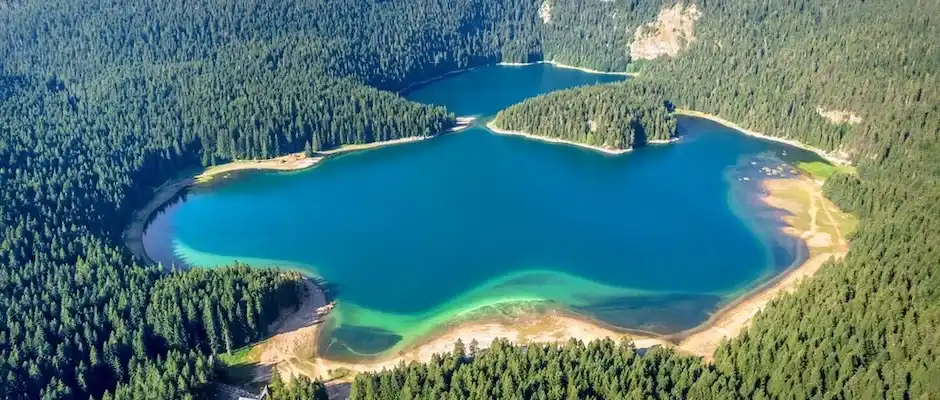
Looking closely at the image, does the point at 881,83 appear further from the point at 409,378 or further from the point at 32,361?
the point at 32,361

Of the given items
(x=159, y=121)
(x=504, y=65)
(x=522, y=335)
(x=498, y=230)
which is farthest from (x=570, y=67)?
(x=522, y=335)

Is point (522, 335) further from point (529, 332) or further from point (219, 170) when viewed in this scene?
point (219, 170)

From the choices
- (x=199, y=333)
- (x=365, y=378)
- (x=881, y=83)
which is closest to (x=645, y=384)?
(x=365, y=378)

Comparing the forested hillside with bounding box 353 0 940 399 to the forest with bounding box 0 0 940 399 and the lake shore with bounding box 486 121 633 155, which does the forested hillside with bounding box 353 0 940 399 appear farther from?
the lake shore with bounding box 486 121 633 155

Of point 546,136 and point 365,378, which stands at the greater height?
point 546,136

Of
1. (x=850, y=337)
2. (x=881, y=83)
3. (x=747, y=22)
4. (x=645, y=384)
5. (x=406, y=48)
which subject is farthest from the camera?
(x=406, y=48)

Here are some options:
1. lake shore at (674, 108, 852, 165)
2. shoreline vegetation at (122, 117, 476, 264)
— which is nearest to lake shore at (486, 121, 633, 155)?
shoreline vegetation at (122, 117, 476, 264)
